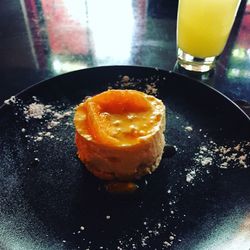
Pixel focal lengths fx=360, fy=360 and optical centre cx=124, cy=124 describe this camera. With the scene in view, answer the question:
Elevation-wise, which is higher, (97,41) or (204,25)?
(204,25)

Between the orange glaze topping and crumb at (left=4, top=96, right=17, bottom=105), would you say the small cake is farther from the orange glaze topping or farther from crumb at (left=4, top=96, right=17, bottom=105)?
crumb at (left=4, top=96, right=17, bottom=105)

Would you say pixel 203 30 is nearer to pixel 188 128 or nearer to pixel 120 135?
pixel 188 128

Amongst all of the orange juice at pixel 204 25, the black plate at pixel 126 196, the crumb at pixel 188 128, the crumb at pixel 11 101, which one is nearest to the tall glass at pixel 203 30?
the orange juice at pixel 204 25

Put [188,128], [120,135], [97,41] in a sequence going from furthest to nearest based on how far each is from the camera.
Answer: [97,41] → [188,128] → [120,135]

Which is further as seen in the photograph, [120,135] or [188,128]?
[188,128]

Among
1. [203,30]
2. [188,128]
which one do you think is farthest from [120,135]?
[203,30]

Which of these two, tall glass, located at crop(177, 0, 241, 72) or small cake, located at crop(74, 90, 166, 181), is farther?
tall glass, located at crop(177, 0, 241, 72)

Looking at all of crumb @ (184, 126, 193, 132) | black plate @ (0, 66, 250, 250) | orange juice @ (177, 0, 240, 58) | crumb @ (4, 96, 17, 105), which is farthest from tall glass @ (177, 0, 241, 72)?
crumb @ (4, 96, 17, 105)
